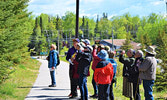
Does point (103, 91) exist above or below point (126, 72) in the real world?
below

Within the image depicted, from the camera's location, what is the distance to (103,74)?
6699 millimetres

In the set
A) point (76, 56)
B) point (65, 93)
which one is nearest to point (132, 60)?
point (76, 56)

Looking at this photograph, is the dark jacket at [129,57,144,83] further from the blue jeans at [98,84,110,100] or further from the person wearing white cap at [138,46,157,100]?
the blue jeans at [98,84,110,100]

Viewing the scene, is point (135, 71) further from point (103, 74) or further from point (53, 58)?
point (53, 58)

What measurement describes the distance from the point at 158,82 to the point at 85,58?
11.5m

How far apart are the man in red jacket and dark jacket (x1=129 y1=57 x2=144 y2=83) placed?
0.94 metres

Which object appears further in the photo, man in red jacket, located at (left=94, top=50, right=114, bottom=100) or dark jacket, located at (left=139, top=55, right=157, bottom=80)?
dark jacket, located at (left=139, top=55, right=157, bottom=80)

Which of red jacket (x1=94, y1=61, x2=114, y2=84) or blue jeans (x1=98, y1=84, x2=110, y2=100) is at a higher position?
red jacket (x1=94, y1=61, x2=114, y2=84)

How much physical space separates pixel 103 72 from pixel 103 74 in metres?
0.08

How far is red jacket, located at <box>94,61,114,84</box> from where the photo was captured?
6633mm

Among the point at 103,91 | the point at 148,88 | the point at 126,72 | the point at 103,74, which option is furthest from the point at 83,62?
the point at 148,88

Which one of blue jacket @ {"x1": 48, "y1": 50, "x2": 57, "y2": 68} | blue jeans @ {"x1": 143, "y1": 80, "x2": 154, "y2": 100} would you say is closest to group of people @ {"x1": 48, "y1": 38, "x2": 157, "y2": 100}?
blue jeans @ {"x1": 143, "y1": 80, "x2": 154, "y2": 100}

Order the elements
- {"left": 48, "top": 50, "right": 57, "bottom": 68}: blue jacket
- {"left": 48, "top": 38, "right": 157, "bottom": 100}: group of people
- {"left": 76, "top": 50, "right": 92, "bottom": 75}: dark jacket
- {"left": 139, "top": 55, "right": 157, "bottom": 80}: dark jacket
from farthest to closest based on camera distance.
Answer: {"left": 48, "top": 50, "right": 57, "bottom": 68}: blue jacket
{"left": 76, "top": 50, "right": 92, "bottom": 75}: dark jacket
{"left": 139, "top": 55, "right": 157, "bottom": 80}: dark jacket
{"left": 48, "top": 38, "right": 157, "bottom": 100}: group of people

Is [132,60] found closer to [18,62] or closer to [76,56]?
[76,56]
